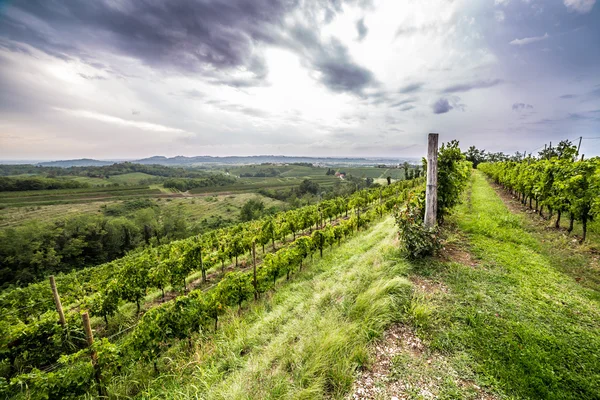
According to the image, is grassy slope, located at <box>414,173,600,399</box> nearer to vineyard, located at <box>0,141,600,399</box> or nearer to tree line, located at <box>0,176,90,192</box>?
vineyard, located at <box>0,141,600,399</box>

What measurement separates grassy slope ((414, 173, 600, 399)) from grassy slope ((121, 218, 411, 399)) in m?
A: 1.02

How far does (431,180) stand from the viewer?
6.89m

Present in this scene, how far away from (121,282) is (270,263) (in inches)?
233

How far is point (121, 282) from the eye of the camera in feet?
29.6

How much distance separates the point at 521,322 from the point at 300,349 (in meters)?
4.14

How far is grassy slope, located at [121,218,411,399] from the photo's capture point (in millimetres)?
3494

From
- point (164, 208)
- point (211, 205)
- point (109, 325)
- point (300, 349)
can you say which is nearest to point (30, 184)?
point (164, 208)

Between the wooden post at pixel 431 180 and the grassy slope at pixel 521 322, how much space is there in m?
1.50

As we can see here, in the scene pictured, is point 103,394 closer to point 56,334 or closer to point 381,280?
point 56,334

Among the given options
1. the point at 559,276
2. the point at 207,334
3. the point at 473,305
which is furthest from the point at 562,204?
the point at 207,334

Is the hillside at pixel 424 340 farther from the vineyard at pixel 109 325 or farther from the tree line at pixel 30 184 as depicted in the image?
the tree line at pixel 30 184

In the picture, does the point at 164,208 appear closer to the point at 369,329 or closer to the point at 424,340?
the point at 369,329

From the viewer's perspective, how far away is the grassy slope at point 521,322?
3.21m

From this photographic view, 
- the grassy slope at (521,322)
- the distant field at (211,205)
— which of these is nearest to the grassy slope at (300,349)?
the grassy slope at (521,322)
